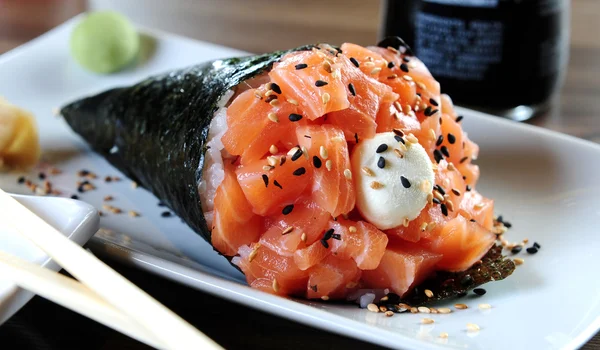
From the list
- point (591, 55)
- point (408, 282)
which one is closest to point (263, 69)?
point (408, 282)

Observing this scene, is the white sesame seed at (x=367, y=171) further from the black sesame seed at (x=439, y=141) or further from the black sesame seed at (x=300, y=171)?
the black sesame seed at (x=439, y=141)

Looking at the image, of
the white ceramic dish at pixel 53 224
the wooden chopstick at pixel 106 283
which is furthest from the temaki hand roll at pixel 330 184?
the wooden chopstick at pixel 106 283

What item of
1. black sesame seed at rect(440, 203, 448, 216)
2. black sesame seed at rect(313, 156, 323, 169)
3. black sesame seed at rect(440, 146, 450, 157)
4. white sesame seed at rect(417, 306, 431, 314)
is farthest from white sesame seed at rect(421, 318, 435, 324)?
black sesame seed at rect(440, 146, 450, 157)

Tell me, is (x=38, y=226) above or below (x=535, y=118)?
above

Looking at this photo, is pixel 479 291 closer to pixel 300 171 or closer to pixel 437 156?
pixel 437 156

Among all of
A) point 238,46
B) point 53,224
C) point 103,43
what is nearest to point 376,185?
point 53,224

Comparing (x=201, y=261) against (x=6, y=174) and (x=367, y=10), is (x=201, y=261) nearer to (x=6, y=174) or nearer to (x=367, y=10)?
(x=6, y=174)
